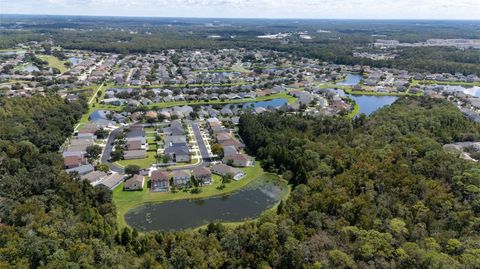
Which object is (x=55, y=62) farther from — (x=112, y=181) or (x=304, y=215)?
(x=304, y=215)

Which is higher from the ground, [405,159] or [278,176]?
[405,159]

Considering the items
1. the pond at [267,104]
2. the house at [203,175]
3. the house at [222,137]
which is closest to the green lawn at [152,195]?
the house at [203,175]

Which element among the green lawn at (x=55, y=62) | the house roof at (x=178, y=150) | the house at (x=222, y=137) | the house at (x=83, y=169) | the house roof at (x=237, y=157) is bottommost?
the house at (x=83, y=169)

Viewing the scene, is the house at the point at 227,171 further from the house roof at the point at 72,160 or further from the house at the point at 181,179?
the house roof at the point at 72,160

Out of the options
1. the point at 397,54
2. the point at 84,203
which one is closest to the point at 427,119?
the point at 84,203

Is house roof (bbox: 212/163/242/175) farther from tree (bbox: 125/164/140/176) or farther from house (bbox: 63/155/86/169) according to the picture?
house (bbox: 63/155/86/169)

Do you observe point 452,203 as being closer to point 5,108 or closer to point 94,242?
point 94,242
